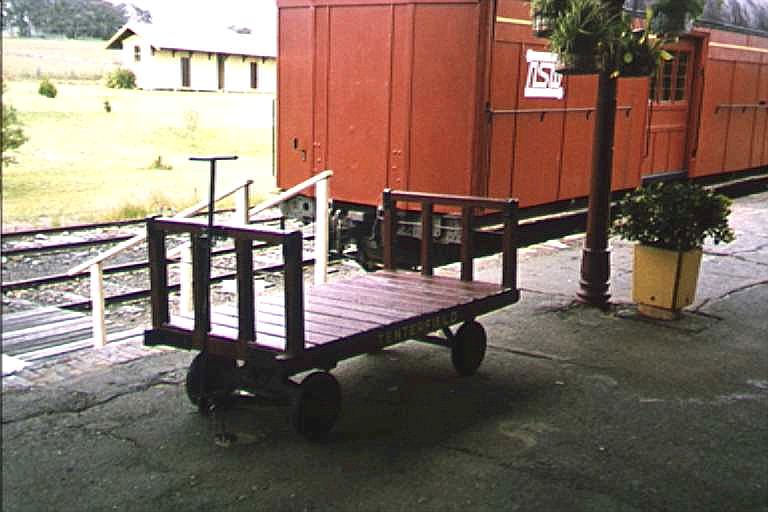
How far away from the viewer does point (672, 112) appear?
1257cm

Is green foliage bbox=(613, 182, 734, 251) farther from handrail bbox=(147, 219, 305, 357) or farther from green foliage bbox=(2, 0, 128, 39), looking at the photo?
green foliage bbox=(2, 0, 128, 39)

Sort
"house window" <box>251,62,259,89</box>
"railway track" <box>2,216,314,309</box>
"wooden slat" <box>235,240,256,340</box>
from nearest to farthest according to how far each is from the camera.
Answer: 1. "wooden slat" <box>235,240,256,340</box>
2. "railway track" <box>2,216,314,309</box>
3. "house window" <box>251,62,259,89</box>

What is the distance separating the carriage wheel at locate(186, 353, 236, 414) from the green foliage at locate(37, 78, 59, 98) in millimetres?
1557

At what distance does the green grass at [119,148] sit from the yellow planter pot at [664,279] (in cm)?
355

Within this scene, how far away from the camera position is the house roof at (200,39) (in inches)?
168

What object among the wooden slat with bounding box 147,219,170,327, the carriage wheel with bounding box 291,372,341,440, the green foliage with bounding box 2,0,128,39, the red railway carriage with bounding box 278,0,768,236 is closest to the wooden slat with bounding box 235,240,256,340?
the carriage wheel with bounding box 291,372,341,440

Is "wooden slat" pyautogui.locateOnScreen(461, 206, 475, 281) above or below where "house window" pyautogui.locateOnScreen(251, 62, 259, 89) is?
below

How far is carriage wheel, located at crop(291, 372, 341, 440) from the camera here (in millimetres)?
4145

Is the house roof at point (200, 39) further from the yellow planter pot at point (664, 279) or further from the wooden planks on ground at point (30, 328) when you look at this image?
the yellow planter pot at point (664, 279)

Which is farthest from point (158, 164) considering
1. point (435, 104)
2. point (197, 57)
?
point (435, 104)

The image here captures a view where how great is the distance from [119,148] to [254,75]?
6.15ft

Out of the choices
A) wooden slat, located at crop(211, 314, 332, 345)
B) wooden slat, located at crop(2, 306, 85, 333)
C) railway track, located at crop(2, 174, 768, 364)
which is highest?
wooden slat, located at crop(2, 306, 85, 333)

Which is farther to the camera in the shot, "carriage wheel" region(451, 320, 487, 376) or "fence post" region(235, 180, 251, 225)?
"fence post" region(235, 180, 251, 225)

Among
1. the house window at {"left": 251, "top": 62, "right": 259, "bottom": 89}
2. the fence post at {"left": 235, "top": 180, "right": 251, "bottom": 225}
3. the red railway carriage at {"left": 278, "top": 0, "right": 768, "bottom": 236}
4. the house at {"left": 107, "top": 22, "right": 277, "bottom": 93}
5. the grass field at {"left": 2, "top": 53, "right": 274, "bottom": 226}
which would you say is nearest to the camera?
the grass field at {"left": 2, "top": 53, "right": 274, "bottom": 226}
